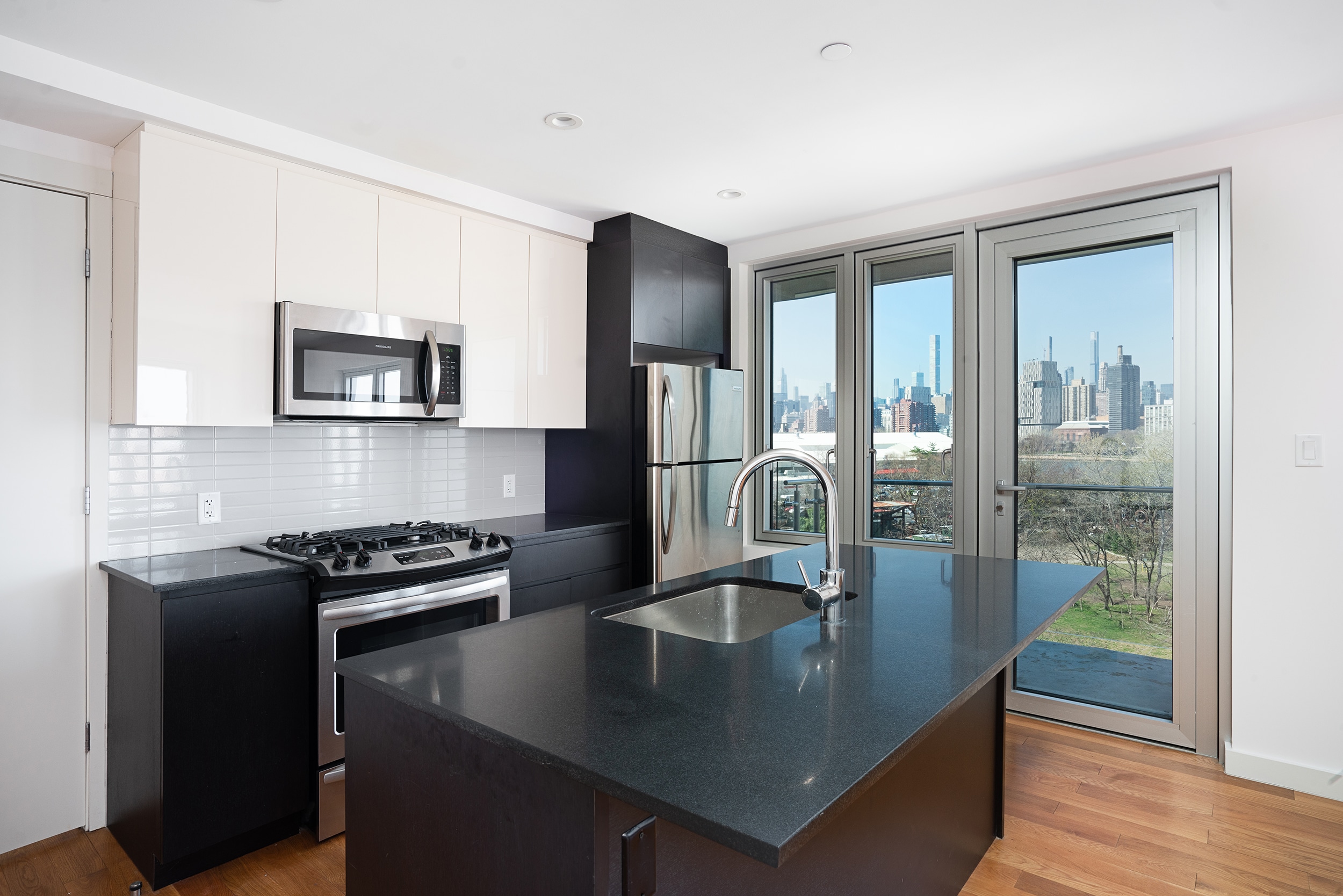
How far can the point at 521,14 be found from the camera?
6.45ft

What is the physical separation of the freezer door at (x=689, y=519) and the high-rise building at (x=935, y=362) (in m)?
1.07

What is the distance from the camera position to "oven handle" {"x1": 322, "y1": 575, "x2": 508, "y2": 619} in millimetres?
2414

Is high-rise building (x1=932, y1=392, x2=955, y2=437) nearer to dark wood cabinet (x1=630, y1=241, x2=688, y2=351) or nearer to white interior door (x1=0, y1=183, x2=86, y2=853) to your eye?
dark wood cabinet (x1=630, y1=241, x2=688, y2=351)

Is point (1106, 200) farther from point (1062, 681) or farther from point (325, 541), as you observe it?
point (325, 541)

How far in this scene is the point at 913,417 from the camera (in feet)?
12.1

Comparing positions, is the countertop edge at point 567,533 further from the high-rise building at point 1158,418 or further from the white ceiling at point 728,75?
the high-rise building at point 1158,418

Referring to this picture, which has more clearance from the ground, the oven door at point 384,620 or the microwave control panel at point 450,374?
the microwave control panel at point 450,374

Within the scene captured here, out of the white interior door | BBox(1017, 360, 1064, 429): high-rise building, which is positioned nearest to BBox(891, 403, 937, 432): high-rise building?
BBox(1017, 360, 1064, 429): high-rise building

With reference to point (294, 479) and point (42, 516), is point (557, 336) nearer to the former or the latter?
point (294, 479)

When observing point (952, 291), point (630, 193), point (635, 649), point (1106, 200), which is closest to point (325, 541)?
point (635, 649)

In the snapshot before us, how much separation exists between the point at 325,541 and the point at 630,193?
6.47 feet

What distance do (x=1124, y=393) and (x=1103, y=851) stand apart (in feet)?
5.88

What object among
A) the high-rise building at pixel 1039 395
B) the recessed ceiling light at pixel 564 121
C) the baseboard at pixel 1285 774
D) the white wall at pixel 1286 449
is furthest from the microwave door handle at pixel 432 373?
the baseboard at pixel 1285 774

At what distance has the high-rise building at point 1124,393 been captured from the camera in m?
3.07
